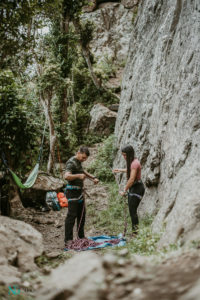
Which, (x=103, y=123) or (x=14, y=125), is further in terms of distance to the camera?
(x=103, y=123)

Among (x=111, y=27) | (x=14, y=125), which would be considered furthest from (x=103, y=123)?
(x=111, y=27)

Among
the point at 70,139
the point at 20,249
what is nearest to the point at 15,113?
the point at 20,249

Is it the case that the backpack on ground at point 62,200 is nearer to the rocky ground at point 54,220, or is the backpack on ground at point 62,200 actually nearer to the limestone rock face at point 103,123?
the rocky ground at point 54,220

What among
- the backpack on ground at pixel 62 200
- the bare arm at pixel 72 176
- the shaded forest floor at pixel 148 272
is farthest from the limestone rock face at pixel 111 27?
the shaded forest floor at pixel 148 272

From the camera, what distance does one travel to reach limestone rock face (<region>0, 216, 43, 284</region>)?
8.43 feet

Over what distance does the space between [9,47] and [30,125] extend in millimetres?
1891

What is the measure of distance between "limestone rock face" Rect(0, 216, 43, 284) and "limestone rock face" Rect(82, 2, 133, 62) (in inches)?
815

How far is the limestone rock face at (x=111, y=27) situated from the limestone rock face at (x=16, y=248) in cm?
2069

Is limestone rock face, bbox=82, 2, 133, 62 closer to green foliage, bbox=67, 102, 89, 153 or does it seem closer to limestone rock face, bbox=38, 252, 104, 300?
green foliage, bbox=67, 102, 89, 153

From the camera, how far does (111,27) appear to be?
22.6 m

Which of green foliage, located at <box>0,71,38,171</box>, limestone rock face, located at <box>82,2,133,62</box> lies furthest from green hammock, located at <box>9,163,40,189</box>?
limestone rock face, located at <box>82,2,133,62</box>

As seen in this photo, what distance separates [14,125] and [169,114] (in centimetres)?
372

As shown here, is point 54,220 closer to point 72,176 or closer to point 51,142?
point 72,176

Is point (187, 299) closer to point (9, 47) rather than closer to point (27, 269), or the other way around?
point (27, 269)
